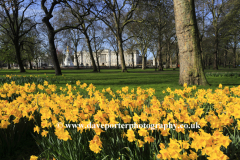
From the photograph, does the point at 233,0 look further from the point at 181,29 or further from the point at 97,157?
the point at 97,157

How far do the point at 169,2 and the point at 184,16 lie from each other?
1327 cm

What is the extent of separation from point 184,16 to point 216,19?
2585 centimetres

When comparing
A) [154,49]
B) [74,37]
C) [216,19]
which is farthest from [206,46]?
[74,37]

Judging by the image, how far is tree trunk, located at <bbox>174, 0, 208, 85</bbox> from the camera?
6406mm

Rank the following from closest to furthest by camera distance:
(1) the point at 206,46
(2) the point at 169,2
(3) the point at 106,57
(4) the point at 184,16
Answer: (4) the point at 184,16 < (2) the point at 169,2 < (1) the point at 206,46 < (3) the point at 106,57

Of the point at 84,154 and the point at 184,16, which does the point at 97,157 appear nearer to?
the point at 84,154

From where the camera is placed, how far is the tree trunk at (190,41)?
6406mm

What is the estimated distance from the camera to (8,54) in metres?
35.8

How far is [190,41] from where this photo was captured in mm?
6430

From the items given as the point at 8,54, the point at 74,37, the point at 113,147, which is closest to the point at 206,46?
the point at 74,37

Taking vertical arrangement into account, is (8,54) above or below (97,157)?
above

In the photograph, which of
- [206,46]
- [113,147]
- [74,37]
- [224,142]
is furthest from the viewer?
[74,37]

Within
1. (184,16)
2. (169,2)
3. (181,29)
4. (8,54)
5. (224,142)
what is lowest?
(224,142)

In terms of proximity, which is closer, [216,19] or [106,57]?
[216,19]
